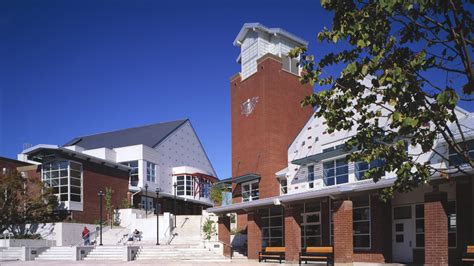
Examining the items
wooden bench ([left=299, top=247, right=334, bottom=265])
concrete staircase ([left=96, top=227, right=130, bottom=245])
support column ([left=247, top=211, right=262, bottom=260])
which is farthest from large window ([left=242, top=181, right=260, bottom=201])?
concrete staircase ([left=96, top=227, right=130, bottom=245])

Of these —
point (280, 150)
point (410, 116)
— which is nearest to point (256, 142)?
point (280, 150)

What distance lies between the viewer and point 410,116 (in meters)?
7.06

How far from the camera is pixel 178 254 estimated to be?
26.5m

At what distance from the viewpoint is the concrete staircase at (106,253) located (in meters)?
26.8

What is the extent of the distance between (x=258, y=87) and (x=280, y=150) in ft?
15.1

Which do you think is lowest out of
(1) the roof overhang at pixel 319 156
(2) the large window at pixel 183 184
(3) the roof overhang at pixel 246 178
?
(2) the large window at pixel 183 184

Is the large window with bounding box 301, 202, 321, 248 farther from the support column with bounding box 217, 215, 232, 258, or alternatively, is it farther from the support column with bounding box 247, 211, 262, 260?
the support column with bounding box 217, 215, 232, 258

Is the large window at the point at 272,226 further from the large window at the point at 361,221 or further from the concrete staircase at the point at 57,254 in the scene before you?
the concrete staircase at the point at 57,254

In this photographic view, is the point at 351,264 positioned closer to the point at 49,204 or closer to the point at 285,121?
the point at 285,121

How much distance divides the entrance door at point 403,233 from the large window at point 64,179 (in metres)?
25.9

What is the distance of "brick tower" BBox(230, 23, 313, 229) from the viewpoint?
3055cm

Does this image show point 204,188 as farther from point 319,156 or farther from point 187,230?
point 319,156

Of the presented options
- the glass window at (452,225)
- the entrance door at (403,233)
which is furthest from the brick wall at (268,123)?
the glass window at (452,225)

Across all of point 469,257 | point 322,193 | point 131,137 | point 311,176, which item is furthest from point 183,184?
point 469,257
